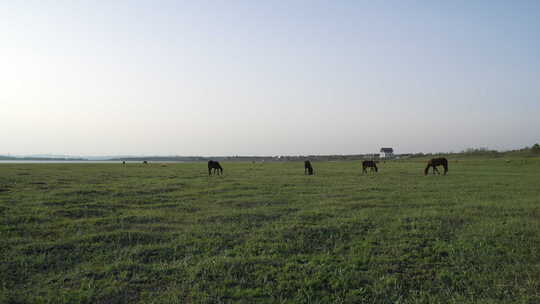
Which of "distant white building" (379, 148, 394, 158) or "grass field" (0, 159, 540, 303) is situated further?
"distant white building" (379, 148, 394, 158)

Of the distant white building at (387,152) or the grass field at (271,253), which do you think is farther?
the distant white building at (387,152)

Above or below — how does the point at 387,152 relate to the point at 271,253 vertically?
above

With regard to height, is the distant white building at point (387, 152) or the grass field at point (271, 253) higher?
the distant white building at point (387, 152)

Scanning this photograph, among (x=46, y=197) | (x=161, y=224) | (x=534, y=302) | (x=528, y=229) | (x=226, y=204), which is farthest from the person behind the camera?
(x=46, y=197)

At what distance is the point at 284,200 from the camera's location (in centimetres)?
1469

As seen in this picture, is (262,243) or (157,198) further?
(157,198)

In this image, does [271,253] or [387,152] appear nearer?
[271,253]

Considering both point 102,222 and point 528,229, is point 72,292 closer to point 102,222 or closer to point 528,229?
point 102,222

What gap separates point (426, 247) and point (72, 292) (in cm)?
749

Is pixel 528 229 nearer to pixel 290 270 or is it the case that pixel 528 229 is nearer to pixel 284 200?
pixel 290 270

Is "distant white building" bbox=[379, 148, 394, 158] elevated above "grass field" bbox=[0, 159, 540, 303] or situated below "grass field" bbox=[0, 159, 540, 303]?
above

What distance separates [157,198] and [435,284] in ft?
42.5

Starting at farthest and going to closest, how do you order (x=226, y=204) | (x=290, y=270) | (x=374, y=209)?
(x=226, y=204)
(x=374, y=209)
(x=290, y=270)

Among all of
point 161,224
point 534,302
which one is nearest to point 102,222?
point 161,224
